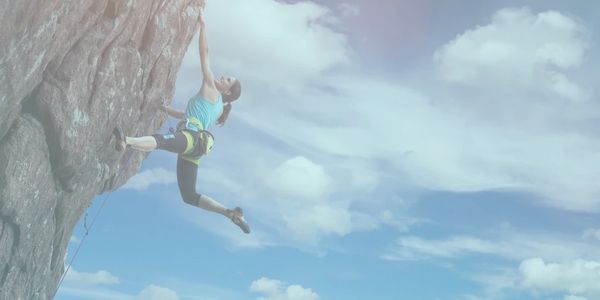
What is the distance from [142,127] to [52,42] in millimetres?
6766

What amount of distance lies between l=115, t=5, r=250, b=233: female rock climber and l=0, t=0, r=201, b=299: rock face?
9.65ft

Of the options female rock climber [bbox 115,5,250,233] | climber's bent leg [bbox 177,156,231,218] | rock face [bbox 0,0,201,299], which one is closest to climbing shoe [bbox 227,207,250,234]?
female rock climber [bbox 115,5,250,233]

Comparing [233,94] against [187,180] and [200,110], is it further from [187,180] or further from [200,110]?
[187,180]

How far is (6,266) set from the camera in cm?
2034

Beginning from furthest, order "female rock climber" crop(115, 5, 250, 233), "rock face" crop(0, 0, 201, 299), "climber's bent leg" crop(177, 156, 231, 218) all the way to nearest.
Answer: "rock face" crop(0, 0, 201, 299) < "climber's bent leg" crop(177, 156, 231, 218) < "female rock climber" crop(115, 5, 250, 233)

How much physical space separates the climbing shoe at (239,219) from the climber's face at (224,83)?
3.34 m

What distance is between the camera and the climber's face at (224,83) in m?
17.5

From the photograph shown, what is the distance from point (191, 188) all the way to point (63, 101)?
5.62 metres

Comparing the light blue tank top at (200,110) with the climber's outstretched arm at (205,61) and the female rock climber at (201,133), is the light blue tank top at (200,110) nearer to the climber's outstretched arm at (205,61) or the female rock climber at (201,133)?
the female rock climber at (201,133)

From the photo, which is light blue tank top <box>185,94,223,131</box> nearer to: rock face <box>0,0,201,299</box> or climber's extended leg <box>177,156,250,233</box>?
climber's extended leg <box>177,156,250,233</box>

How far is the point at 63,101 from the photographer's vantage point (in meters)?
20.0

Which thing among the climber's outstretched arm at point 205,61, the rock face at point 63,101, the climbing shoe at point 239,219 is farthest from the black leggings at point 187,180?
the rock face at point 63,101

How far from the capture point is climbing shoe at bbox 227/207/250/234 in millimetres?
17188

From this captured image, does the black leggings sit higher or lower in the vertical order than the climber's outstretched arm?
lower
